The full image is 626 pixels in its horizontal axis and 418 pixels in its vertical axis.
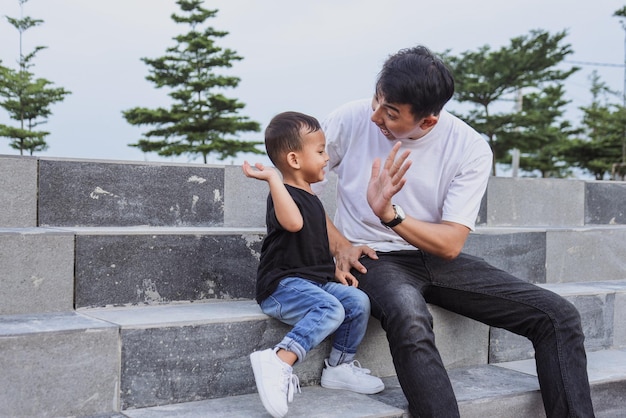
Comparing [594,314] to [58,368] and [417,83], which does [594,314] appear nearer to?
[417,83]

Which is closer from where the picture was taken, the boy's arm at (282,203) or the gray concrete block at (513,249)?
the boy's arm at (282,203)

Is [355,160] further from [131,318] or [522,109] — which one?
[522,109]

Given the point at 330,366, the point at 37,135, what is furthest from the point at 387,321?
the point at 37,135

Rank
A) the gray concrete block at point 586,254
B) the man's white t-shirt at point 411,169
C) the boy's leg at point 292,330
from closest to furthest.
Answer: the boy's leg at point 292,330
the man's white t-shirt at point 411,169
the gray concrete block at point 586,254

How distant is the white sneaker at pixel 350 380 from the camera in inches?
93.2

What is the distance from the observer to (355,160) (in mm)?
2666

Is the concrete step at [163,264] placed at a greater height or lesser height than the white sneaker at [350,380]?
greater

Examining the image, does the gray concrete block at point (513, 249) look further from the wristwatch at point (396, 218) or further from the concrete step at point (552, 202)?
the wristwatch at point (396, 218)

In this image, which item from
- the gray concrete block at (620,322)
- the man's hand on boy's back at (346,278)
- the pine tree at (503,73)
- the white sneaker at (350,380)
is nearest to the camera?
the white sneaker at (350,380)

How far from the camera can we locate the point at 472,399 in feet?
7.88

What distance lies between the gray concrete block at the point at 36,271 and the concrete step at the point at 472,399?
0.49 meters

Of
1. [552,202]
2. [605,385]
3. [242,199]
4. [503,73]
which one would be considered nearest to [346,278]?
[242,199]

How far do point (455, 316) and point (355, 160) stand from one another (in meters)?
0.72

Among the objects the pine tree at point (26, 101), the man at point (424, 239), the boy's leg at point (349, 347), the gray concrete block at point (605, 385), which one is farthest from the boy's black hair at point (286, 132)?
the pine tree at point (26, 101)
